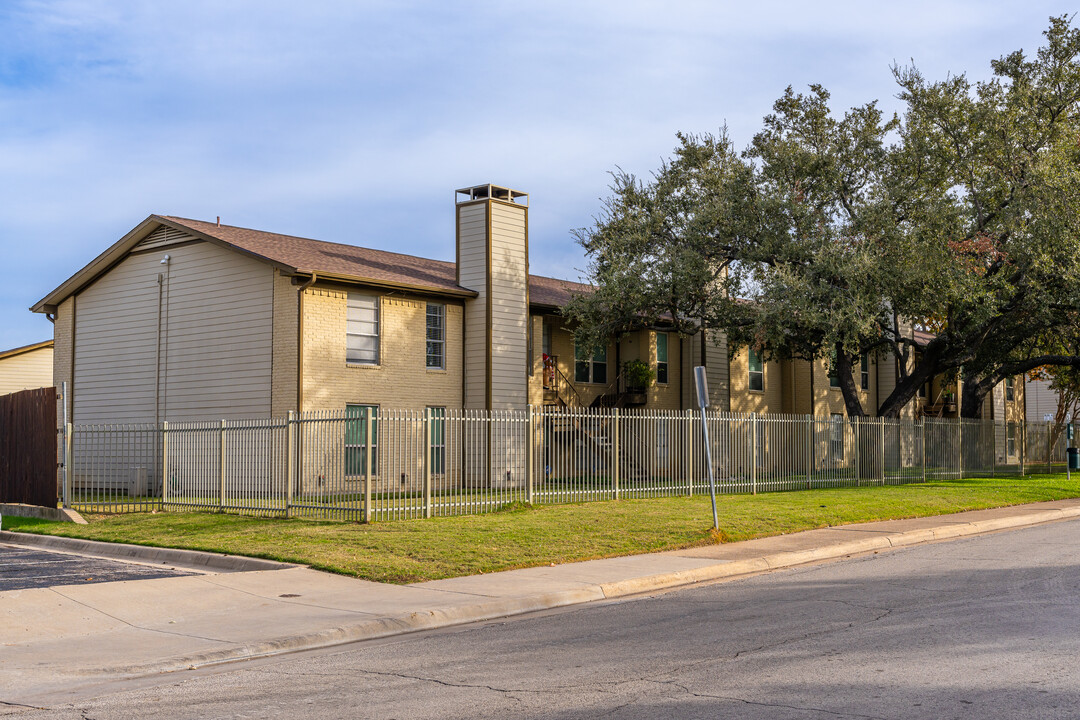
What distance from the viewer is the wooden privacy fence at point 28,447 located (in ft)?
64.7

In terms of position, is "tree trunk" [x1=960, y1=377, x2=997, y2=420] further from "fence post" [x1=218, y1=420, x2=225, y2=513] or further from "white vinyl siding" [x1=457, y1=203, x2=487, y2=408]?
"fence post" [x1=218, y1=420, x2=225, y2=513]

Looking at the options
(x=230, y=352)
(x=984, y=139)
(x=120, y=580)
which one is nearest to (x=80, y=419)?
(x=230, y=352)

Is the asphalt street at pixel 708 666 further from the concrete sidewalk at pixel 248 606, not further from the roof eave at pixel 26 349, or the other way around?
the roof eave at pixel 26 349

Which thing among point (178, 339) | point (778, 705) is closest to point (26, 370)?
point (178, 339)

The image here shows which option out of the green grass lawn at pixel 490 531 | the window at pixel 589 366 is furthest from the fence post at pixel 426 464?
the window at pixel 589 366

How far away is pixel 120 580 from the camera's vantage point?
12492mm

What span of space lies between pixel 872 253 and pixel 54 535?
22011 millimetres

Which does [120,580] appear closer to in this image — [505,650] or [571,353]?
[505,650]

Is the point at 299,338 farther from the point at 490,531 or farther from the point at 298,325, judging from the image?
the point at 490,531

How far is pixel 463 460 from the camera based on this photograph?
76.5 ft

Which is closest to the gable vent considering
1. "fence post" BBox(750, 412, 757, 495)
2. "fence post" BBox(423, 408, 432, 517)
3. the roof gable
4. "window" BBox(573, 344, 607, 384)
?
the roof gable

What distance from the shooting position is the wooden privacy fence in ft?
64.7

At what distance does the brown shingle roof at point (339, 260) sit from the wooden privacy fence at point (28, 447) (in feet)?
20.4

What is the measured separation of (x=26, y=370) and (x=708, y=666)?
39.8 meters
